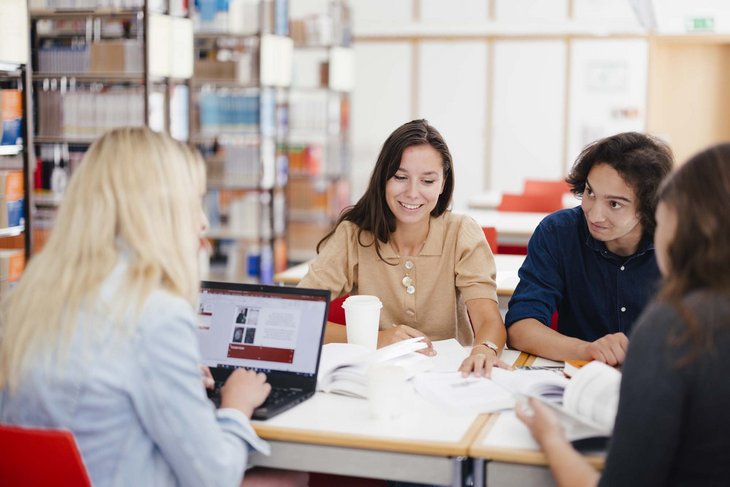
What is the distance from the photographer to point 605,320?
2439mm

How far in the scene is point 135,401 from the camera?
1435 mm

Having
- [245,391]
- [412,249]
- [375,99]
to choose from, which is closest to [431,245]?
[412,249]

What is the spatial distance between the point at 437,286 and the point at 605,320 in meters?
0.49

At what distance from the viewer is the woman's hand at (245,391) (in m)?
1.71

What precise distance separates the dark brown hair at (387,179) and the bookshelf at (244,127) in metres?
4.16

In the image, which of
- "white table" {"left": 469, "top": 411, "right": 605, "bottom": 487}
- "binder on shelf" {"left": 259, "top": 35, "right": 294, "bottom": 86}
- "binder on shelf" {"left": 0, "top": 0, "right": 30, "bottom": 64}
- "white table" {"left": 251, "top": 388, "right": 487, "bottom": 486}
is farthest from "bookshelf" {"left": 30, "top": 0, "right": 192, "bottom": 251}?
"white table" {"left": 469, "top": 411, "right": 605, "bottom": 487}

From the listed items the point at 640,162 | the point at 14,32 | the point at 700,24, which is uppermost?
the point at 700,24

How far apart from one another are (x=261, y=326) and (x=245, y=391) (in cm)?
20

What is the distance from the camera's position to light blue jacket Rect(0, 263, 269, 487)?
4.66 ft

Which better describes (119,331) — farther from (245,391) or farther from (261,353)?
(261,353)

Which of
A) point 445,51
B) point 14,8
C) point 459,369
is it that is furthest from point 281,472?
point 445,51

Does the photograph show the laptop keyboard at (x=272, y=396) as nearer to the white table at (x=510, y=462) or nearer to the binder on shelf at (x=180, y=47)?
the white table at (x=510, y=462)

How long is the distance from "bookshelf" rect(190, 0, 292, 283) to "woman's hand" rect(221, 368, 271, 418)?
195 inches

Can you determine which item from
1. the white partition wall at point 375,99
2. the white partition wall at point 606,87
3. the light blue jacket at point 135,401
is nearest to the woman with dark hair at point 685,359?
the light blue jacket at point 135,401
